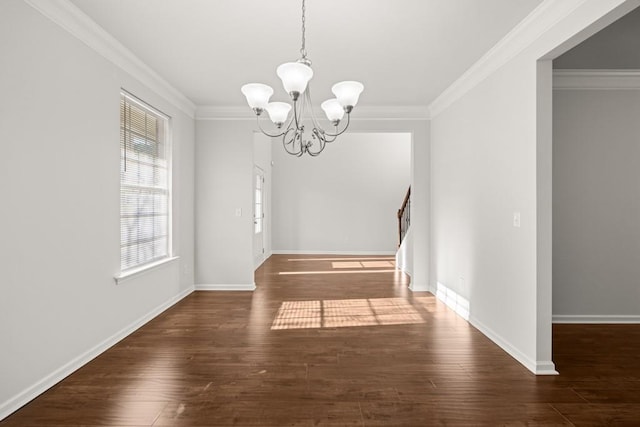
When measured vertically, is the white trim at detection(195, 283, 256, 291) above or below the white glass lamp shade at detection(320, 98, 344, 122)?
below

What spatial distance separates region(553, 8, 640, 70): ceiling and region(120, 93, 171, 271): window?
4279mm

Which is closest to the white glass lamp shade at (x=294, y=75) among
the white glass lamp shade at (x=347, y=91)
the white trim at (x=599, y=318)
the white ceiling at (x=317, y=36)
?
the white glass lamp shade at (x=347, y=91)

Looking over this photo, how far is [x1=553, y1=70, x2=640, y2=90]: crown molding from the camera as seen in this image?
3.74m

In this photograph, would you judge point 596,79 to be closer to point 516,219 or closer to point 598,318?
point 516,219

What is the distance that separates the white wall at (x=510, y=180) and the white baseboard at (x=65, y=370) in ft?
11.4

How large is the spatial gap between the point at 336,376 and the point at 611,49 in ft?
12.2

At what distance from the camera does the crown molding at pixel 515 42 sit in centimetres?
251

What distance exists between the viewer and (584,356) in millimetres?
3029

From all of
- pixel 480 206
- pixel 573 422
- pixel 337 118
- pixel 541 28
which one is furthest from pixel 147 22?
pixel 573 422

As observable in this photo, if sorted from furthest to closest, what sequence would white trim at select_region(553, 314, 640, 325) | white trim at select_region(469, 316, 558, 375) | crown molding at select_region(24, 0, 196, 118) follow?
white trim at select_region(553, 314, 640, 325) < white trim at select_region(469, 316, 558, 375) < crown molding at select_region(24, 0, 196, 118)

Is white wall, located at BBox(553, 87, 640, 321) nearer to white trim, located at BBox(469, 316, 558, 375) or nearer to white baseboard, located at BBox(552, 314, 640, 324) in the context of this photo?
white baseboard, located at BBox(552, 314, 640, 324)

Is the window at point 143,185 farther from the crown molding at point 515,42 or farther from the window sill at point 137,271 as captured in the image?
the crown molding at point 515,42

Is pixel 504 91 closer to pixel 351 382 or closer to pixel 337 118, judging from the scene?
pixel 337 118

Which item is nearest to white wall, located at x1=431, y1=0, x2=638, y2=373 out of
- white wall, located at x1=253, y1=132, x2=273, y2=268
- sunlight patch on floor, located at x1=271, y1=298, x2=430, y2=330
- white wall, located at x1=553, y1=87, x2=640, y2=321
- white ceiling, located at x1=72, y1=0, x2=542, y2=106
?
white ceiling, located at x1=72, y1=0, x2=542, y2=106
